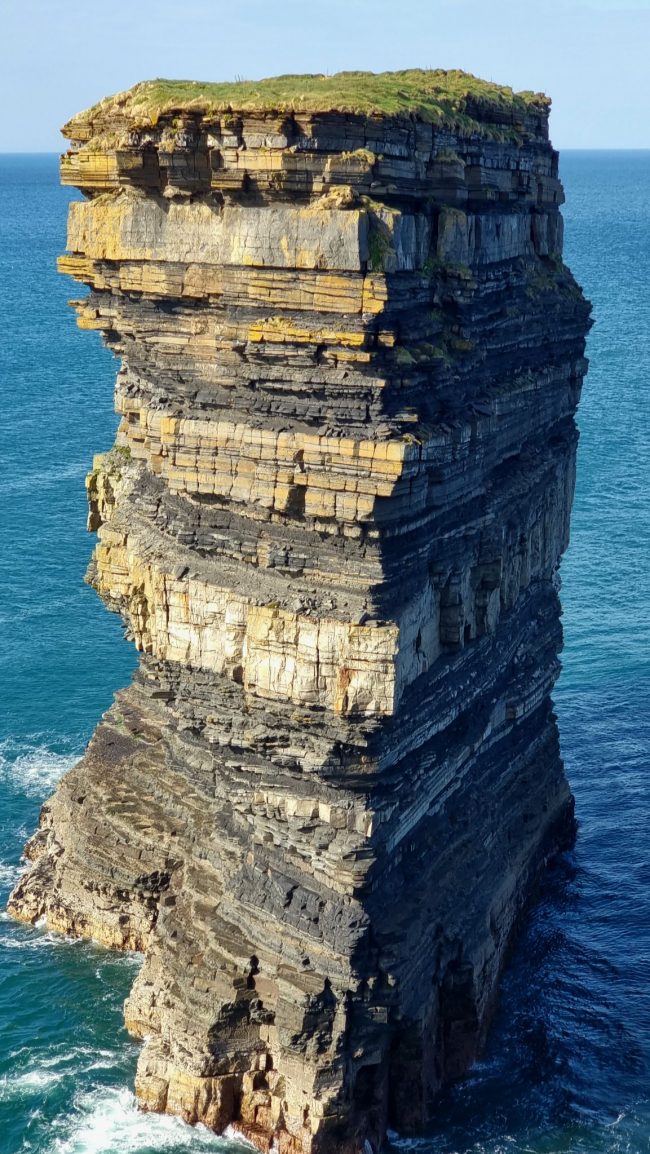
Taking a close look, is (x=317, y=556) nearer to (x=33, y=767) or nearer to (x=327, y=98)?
(x=327, y=98)

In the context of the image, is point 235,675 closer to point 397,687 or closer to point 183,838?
point 397,687

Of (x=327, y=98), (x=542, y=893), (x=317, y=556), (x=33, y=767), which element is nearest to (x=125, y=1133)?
(x=317, y=556)

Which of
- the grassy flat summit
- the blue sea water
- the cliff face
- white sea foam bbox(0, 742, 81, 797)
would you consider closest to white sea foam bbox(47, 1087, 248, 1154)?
the blue sea water

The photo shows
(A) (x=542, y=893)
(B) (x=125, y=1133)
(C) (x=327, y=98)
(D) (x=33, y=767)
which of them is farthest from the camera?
(D) (x=33, y=767)

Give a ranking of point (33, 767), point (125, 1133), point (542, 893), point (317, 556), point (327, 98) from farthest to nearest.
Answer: point (33, 767) → point (542, 893) → point (125, 1133) → point (317, 556) → point (327, 98)

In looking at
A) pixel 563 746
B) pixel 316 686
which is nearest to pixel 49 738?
pixel 563 746

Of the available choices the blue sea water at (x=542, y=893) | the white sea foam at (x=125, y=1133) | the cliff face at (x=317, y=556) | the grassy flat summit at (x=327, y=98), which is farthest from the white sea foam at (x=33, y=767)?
the grassy flat summit at (x=327, y=98)
